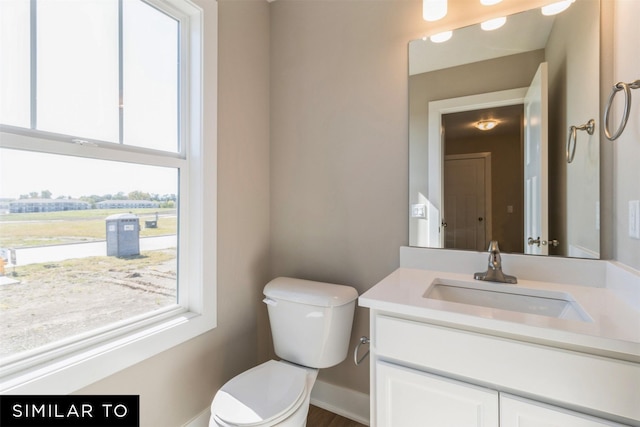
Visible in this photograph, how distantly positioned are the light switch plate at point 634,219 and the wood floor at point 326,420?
1.42 m

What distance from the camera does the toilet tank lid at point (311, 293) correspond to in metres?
1.41

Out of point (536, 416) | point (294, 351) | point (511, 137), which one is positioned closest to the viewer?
point (536, 416)

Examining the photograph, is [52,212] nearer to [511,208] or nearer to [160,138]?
[160,138]

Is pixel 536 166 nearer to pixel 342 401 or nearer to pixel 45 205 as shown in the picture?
pixel 342 401

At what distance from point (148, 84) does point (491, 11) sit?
5.05 feet

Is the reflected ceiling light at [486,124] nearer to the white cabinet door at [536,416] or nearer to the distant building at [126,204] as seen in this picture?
the white cabinet door at [536,416]

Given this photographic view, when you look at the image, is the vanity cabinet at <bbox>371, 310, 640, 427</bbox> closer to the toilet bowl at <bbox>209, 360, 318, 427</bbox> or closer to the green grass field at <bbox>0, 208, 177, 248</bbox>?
the toilet bowl at <bbox>209, 360, 318, 427</bbox>

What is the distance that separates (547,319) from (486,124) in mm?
875

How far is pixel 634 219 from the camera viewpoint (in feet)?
3.00

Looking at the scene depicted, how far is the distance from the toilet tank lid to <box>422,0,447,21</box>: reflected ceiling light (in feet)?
4.40

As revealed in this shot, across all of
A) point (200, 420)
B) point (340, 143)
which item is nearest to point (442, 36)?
point (340, 143)

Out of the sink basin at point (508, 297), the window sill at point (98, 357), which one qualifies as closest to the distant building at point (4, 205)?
the window sill at point (98, 357)

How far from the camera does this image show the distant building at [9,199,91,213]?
3.16 feet

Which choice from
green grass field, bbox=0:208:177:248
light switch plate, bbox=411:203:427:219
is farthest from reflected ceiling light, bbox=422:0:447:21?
green grass field, bbox=0:208:177:248
